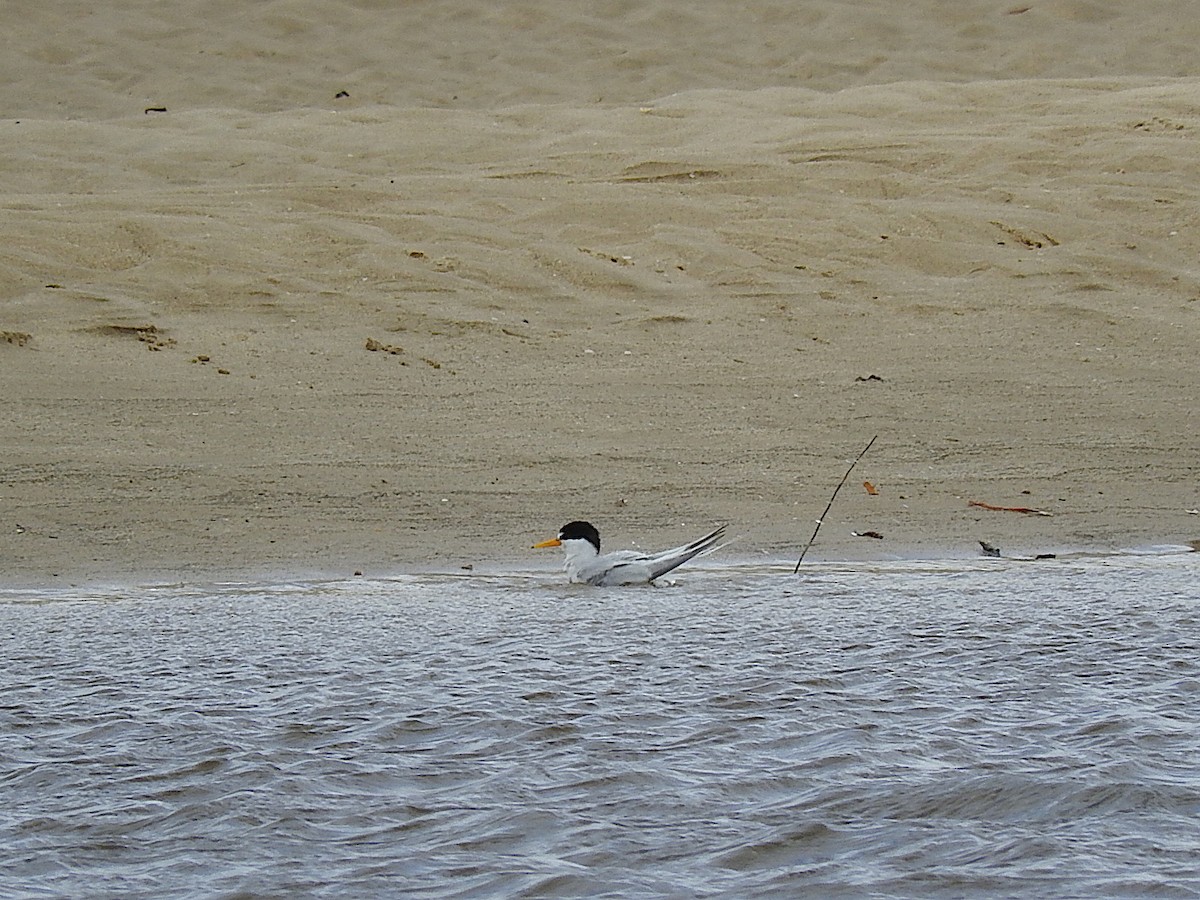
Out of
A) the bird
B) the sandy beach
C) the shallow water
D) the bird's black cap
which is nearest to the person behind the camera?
the shallow water

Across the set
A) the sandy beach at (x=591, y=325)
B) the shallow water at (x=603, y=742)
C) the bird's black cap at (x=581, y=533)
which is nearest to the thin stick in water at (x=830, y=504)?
the sandy beach at (x=591, y=325)

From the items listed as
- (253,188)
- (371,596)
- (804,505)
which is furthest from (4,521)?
(253,188)

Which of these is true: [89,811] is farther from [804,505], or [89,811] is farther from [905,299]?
[905,299]

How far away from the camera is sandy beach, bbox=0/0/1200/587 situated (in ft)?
19.6

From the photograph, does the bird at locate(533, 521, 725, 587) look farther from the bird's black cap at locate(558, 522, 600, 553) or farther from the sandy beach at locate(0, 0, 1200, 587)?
the sandy beach at locate(0, 0, 1200, 587)

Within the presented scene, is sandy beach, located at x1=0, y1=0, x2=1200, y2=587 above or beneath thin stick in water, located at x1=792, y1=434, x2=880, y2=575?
above

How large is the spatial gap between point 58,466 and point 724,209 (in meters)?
4.59

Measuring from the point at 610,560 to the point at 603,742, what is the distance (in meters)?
1.83

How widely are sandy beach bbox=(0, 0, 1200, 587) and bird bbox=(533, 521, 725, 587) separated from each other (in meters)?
0.29

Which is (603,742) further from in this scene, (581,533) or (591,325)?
(591,325)

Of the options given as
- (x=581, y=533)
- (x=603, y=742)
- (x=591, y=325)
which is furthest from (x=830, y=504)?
(x=603, y=742)

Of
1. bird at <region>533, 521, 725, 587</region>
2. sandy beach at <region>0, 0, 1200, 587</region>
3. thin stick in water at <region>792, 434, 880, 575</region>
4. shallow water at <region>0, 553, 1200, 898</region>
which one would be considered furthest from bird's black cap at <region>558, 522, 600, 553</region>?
thin stick in water at <region>792, 434, 880, 575</region>

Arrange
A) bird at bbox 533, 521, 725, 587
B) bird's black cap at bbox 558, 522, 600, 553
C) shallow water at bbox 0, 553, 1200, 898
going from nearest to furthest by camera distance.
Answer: shallow water at bbox 0, 553, 1200, 898 < bird at bbox 533, 521, 725, 587 < bird's black cap at bbox 558, 522, 600, 553

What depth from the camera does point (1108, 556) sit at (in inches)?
221
